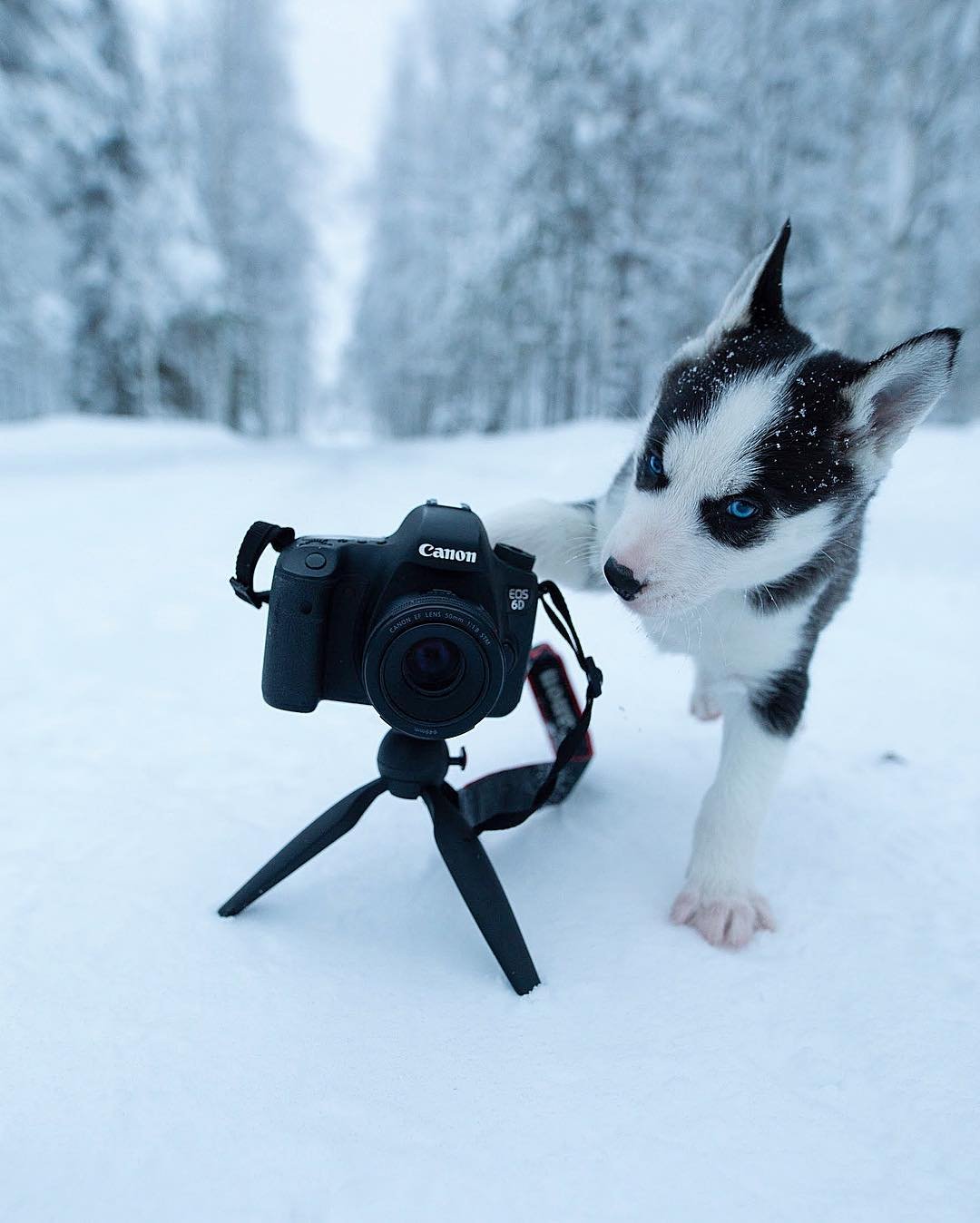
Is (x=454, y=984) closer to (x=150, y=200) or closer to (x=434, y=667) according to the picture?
(x=434, y=667)

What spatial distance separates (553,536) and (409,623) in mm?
694

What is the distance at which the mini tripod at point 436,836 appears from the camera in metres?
1.26

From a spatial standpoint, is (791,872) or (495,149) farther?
(495,149)

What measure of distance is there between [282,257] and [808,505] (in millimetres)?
27658

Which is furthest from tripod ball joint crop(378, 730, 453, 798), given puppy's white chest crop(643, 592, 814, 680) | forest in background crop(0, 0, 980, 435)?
forest in background crop(0, 0, 980, 435)

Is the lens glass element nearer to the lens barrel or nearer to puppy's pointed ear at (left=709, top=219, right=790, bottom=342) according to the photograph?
the lens barrel

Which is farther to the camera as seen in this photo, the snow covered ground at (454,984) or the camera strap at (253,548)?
the camera strap at (253,548)

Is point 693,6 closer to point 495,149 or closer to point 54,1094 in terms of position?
point 495,149

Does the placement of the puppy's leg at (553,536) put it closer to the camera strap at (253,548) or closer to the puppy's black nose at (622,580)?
the puppy's black nose at (622,580)

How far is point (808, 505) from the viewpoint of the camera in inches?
55.7

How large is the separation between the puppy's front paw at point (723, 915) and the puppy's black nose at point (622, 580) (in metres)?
0.61

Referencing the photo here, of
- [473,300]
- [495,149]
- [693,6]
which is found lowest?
[473,300]

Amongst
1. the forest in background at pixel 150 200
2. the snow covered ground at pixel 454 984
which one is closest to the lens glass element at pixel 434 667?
the snow covered ground at pixel 454 984

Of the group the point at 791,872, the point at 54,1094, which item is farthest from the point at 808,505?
the point at 54,1094
